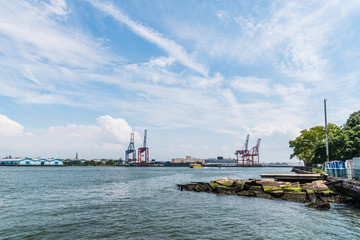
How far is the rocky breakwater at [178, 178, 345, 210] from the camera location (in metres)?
27.4

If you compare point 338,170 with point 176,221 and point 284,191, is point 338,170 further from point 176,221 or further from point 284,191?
point 176,221

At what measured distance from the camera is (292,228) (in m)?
17.5

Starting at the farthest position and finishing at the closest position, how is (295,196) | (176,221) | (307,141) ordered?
(307,141), (295,196), (176,221)

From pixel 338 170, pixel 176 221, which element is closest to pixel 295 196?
pixel 338 170

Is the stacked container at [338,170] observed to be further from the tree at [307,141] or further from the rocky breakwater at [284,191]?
the tree at [307,141]

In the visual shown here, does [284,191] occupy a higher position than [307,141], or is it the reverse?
[307,141]

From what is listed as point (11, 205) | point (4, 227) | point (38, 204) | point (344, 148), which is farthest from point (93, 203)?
point (344, 148)

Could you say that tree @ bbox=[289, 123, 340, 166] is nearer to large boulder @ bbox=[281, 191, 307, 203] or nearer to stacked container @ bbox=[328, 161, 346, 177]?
stacked container @ bbox=[328, 161, 346, 177]

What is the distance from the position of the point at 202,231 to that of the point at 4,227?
1472 centimetres

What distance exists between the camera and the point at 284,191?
3084 cm

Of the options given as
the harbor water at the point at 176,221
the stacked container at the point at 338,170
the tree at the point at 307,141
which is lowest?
the harbor water at the point at 176,221

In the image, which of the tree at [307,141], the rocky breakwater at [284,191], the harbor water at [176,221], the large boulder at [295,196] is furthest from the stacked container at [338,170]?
the tree at [307,141]

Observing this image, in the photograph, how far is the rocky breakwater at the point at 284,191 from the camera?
90.0 feet

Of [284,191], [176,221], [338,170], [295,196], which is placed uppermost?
[338,170]
